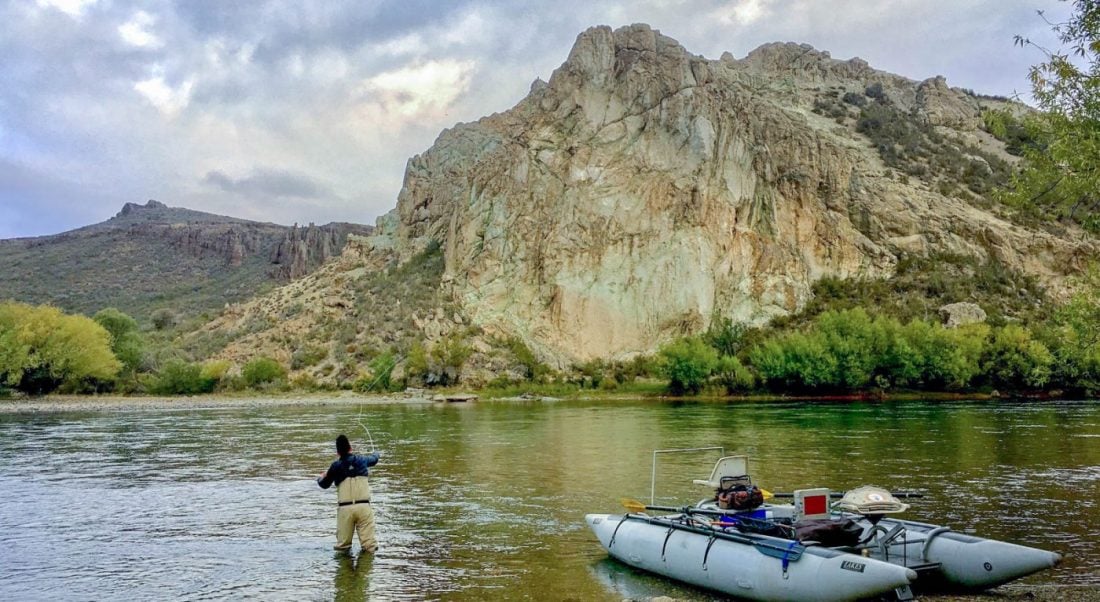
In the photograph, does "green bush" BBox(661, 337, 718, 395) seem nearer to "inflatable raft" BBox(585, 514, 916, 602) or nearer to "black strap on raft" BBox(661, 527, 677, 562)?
"inflatable raft" BBox(585, 514, 916, 602)

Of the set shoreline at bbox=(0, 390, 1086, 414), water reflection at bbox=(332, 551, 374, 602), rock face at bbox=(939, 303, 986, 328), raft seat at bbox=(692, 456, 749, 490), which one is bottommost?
water reflection at bbox=(332, 551, 374, 602)

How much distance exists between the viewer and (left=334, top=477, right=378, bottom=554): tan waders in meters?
15.5

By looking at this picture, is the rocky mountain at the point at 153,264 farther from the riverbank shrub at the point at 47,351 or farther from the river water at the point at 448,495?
the river water at the point at 448,495

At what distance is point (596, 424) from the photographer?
48.6 meters

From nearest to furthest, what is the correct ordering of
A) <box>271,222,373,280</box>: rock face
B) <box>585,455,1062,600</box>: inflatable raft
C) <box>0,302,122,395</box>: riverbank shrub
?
<box>585,455,1062,600</box>: inflatable raft → <box>0,302,122,395</box>: riverbank shrub → <box>271,222,373,280</box>: rock face

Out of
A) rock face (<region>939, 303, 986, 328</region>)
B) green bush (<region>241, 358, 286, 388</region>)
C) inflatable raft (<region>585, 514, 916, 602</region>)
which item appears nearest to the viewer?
inflatable raft (<region>585, 514, 916, 602</region>)

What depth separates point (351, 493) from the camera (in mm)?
15484

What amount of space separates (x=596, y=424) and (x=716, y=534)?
115 ft

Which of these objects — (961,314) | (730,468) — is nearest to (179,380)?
(730,468)

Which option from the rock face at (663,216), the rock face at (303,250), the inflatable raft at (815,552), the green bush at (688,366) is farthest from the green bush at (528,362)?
the rock face at (303,250)

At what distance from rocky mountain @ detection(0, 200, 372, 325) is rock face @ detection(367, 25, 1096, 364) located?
192ft

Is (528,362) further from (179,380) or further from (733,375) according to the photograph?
(179,380)

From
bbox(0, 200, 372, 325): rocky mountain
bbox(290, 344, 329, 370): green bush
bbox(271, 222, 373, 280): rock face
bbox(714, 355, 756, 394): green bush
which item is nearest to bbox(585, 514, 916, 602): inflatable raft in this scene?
bbox(714, 355, 756, 394): green bush

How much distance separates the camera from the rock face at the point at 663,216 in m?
105
